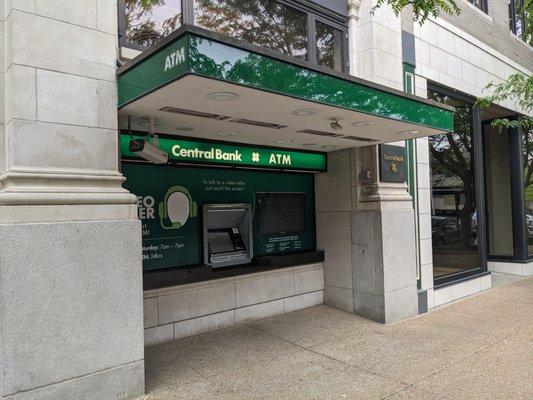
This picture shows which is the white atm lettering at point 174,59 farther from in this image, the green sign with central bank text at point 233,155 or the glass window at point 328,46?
the glass window at point 328,46

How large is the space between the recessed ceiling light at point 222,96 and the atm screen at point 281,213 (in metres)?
2.71

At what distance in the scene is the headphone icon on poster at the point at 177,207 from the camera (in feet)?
17.4

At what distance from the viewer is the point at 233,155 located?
5672 mm

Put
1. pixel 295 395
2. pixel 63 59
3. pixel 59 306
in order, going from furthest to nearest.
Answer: pixel 295 395
pixel 63 59
pixel 59 306

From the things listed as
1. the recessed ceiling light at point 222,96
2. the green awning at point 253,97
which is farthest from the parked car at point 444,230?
the recessed ceiling light at point 222,96

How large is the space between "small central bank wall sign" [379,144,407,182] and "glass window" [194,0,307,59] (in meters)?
1.72

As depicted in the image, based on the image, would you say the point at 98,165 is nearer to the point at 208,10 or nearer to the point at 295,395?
the point at 208,10

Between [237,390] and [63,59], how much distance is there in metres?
3.17

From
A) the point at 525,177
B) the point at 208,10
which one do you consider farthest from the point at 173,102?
the point at 525,177

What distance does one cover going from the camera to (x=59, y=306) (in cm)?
343

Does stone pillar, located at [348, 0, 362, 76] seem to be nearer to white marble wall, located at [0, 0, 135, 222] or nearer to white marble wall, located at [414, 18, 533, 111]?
white marble wall, located at [414, 18, 533, 111]

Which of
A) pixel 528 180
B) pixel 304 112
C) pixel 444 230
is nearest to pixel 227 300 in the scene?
pixel 304 112

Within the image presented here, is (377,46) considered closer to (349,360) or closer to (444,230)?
(444,230)

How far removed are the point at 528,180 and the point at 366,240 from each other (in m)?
6.48
